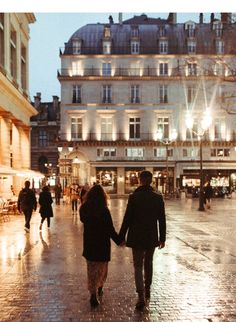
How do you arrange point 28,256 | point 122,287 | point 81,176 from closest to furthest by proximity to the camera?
point 122,287, point 28,256, point 81,176

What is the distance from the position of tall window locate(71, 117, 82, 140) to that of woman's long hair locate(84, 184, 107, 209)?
49.8m

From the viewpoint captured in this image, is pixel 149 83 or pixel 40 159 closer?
pixel 149 83

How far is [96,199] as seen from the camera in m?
7.71

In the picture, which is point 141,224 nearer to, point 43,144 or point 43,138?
point 43,144

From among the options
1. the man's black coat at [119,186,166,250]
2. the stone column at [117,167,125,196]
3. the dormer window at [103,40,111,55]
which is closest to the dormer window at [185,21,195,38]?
the dormer window at [103,40,111,55]

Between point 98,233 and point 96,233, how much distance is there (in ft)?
0.09

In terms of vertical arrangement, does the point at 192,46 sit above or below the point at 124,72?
above

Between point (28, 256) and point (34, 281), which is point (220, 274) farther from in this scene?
point (28, 256)

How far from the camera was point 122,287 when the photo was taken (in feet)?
Result: 29.8

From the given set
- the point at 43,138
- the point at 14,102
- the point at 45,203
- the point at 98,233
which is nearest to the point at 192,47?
the point at 14,102

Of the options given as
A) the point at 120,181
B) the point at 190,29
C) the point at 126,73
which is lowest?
the point at 120,181

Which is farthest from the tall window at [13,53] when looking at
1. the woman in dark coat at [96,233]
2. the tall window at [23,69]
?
the woman in dark coat at [96,233]

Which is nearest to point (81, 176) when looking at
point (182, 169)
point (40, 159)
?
point (182, 169)
